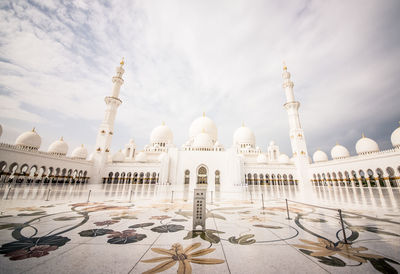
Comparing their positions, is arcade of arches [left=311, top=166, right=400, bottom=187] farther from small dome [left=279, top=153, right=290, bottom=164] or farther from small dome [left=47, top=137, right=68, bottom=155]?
small dome [left=47, top=137, right=68, bottom=155]

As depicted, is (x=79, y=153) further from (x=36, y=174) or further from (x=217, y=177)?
(x=217, y=177)

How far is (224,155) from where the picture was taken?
2316cm

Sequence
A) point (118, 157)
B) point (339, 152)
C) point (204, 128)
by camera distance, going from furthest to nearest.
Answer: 1. point (204, 128)
2. point (118, 157)
3. point (339, 152)

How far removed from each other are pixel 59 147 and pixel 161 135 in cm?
1684

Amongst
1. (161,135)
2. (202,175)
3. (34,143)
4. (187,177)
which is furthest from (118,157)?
(202,175)

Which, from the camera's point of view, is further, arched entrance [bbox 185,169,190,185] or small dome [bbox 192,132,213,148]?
small dome [bbox 192,132,213,148]

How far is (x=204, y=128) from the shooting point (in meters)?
31.7

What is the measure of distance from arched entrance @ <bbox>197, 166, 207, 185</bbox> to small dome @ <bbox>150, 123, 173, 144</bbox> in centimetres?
1301

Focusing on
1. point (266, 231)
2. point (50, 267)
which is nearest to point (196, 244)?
point (266, 231)

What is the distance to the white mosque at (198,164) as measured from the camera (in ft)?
56.5

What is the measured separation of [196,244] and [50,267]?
1.65m

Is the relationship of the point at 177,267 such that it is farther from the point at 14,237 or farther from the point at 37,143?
the point at 37,143

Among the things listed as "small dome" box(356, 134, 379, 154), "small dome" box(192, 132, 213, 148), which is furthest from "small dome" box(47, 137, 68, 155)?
"small dome" box(356, 134, 379, 154)

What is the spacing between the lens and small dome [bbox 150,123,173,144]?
33469mm
